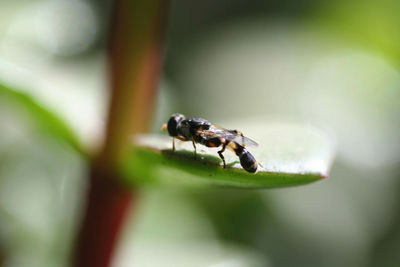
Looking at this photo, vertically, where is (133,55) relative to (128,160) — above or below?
above

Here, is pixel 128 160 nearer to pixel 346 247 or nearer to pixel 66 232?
pixel 66 232

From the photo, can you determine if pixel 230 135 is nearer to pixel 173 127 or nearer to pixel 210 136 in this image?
pixel 210 136

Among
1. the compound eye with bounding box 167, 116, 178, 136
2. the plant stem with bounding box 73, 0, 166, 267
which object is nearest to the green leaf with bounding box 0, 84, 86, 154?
the plant stem with bounding box 73, 0, 166, 267

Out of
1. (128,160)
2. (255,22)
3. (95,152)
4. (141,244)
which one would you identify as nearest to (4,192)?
(141,244)

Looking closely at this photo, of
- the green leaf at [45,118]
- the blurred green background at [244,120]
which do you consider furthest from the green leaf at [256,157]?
the blurred green background at [244,120]

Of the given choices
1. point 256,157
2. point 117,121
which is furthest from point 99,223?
point 256,157

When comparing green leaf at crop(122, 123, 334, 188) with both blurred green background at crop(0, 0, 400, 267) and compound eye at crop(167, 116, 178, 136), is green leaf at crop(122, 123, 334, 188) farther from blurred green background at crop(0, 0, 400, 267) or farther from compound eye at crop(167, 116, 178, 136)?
blurred green background at crop(0, 0, 400, 267)
